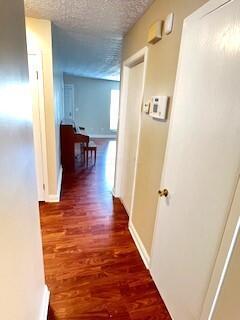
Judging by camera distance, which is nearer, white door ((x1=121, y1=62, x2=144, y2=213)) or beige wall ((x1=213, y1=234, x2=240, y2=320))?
beige wall ((x1=213, y1=234, x2=240, y2=320))

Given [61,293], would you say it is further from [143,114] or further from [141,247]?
[143,114]

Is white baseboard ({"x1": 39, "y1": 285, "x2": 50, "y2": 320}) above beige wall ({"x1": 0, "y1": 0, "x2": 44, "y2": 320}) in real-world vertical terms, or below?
below

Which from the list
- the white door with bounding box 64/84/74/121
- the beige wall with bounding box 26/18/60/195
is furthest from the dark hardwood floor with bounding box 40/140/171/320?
the white door with bounding box 64/84/74/121

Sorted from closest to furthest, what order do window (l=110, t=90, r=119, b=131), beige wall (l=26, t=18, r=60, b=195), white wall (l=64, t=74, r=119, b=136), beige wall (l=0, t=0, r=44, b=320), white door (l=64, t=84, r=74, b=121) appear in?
1. beige wall (l=0, t=0, r=44, b=320)
2. beige wall (l=26, t=18, r=60, b=195)
3. white door (l=64, t=84, r=74, b=121)
4. white wall (l=64, t=74, r=119, b=136)
5. window (l=110, t=90, r=119, b=131)

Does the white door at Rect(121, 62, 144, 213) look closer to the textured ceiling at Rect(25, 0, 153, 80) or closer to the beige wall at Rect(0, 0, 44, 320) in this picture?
the textured ceiling at Rect(25, 0, 153, 80)

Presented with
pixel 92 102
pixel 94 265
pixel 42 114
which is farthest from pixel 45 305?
pixel 92 102

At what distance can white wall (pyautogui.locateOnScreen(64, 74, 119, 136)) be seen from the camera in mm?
7258

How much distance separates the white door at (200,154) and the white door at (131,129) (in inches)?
38.0

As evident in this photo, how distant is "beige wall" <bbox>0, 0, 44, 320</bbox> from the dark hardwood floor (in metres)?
0.53

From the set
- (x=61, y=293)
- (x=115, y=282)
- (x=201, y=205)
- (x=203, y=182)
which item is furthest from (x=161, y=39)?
(x=61, y=293)

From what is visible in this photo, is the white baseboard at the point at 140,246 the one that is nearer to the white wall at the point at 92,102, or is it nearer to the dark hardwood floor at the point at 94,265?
the dark hardwood floor at the point at 94,265

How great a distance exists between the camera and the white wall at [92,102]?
7258mm

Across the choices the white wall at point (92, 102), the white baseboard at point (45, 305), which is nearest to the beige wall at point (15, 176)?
the white baseboard at point (45, 305)

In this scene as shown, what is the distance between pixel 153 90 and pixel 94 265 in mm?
1719
